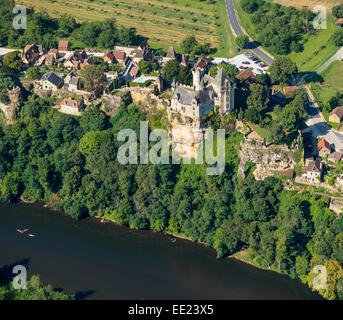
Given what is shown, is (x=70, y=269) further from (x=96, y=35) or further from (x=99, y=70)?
(x=96, y=35)

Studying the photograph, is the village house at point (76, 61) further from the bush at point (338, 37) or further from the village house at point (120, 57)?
the bush at point (338, 37)

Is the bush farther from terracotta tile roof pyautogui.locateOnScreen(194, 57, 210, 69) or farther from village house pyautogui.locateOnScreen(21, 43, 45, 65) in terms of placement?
village house pyautogui.locateOnScreen(21, 43, 45, 65)

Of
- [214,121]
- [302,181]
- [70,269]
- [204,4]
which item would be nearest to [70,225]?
[70,269]

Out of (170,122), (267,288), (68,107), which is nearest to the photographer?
(267,288)

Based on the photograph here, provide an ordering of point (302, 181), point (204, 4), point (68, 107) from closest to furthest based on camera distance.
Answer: point (302, 181) < point (68, 107) < point (204, 4)

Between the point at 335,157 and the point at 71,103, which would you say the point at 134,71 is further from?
the point at 335,157

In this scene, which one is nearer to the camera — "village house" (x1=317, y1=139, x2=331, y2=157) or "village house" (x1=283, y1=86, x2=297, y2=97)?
"village house" (x1=317, y1=139, x2=331, y2=157)

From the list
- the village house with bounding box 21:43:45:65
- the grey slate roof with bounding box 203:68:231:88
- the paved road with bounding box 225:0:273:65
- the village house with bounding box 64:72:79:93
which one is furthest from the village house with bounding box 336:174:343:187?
the village house with bounding box 21:43:45:65
